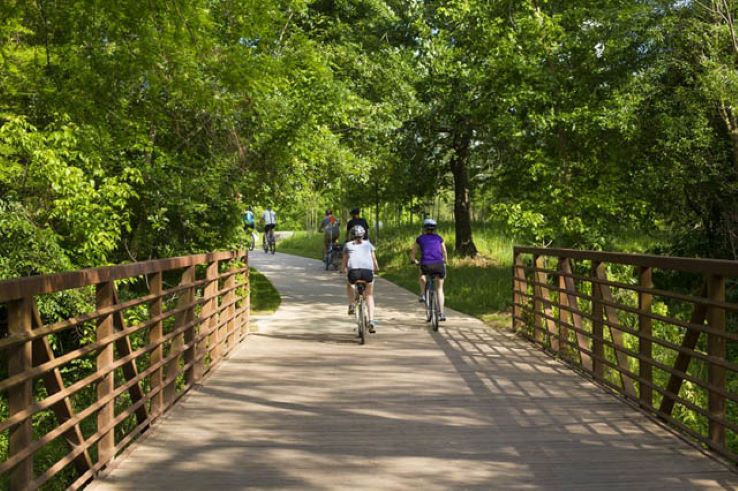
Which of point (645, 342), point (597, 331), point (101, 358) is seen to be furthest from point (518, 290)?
point (101, 358)

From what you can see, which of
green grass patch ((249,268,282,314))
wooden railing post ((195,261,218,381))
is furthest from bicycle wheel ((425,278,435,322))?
wooden railing post ((195,261,218,381))

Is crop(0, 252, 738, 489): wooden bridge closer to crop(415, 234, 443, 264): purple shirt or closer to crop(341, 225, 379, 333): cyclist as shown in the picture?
crop(341, 225, 379, 333): cyclist

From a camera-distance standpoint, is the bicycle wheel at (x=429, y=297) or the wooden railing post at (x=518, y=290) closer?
the wooden railing post at (x=518, y=290)

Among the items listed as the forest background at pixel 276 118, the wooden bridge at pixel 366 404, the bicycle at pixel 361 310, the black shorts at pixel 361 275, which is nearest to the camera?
the wooden bridge at pixel 366 404

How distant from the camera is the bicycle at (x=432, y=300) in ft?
40.4

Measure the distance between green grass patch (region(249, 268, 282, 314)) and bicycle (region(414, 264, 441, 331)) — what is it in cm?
393

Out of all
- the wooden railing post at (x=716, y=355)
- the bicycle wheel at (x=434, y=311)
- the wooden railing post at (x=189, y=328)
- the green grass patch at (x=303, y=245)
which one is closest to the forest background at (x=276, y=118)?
the bicycle wheel at (x=434, y=311)

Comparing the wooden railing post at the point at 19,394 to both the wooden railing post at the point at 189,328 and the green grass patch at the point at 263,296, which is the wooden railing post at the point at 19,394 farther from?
the green grass patch at the point at 263,296

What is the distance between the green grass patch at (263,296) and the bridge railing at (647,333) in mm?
5779

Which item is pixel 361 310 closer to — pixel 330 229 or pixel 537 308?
pixel 537 308

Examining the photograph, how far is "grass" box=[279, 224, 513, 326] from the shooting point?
1650 centimetres

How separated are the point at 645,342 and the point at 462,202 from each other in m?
19.1

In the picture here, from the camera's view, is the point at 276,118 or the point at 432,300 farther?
the point at 276,118

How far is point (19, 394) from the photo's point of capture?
12.3ft
